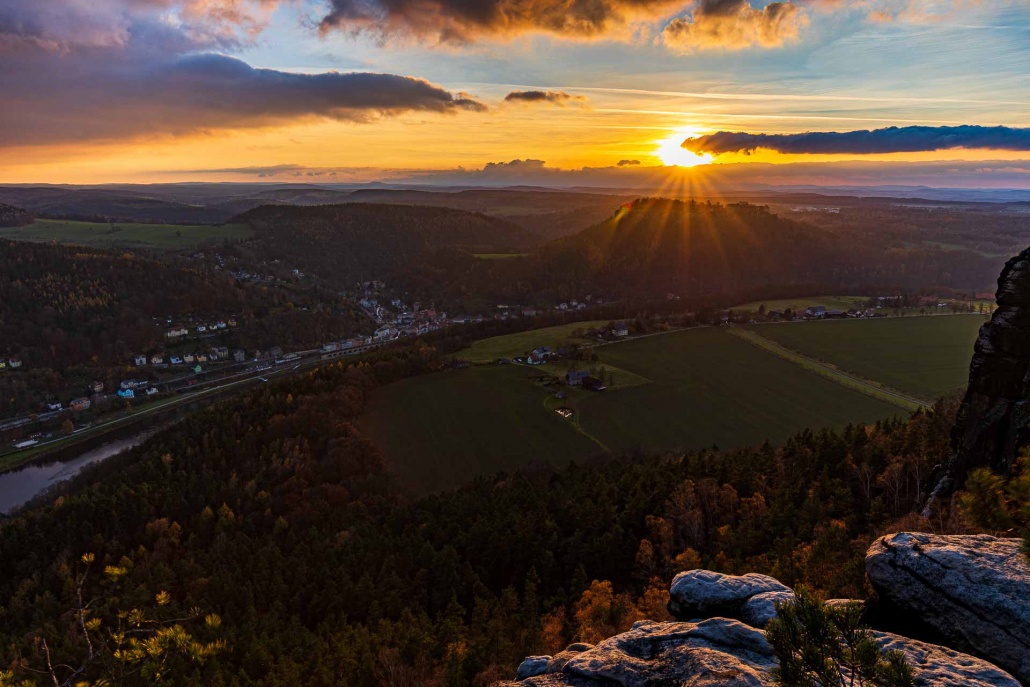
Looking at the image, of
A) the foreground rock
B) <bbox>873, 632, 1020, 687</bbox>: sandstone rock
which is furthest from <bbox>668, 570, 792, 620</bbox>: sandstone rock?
<bbox>873, 632, 1020, 687</bbox>: sandstone rock

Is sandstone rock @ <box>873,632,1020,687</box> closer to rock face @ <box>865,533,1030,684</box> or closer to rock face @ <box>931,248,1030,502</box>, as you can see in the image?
rock face @ <box>865,533,1030,684</box>

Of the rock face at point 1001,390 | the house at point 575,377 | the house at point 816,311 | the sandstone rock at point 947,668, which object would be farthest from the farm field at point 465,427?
the house at point 816,311

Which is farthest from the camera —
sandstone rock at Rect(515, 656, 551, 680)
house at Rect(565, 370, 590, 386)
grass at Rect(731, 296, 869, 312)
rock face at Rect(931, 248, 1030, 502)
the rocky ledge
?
grass at Rect(731, 296, 869, 312)

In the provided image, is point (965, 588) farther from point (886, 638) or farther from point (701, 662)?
point (701, 662)

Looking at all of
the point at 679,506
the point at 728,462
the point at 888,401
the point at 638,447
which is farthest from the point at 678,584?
the point at 888,401

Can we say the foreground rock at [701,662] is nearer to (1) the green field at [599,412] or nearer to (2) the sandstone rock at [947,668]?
(2) the sandstone rock at [947,668]
